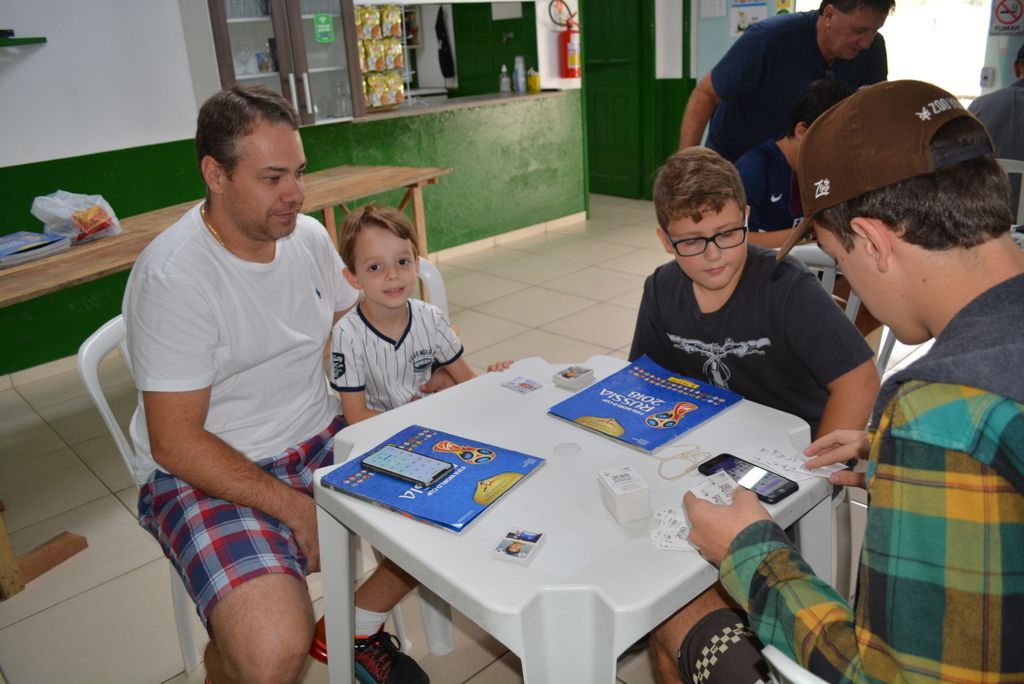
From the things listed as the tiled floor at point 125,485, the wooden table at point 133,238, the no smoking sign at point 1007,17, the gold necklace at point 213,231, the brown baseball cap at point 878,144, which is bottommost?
the tiled floor at point 125,485

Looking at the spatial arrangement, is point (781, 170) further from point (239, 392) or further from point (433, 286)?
point (239, 392)

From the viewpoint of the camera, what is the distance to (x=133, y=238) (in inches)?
119

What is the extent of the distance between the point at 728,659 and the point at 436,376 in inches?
42.2

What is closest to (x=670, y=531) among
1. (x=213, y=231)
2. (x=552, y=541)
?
(x=552, y=541)

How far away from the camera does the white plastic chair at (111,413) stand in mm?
1708

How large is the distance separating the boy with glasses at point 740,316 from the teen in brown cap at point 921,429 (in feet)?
1.88

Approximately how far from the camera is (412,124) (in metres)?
4.98

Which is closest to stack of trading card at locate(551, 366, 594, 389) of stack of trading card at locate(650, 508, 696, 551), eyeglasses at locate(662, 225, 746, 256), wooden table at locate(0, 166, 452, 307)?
eyeglasses at locate(662, 225, 746, 256)

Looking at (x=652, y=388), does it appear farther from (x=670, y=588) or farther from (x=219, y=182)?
(x=219, y=182)

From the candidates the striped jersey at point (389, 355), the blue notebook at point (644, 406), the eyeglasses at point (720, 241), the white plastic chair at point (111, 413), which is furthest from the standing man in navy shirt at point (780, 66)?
the white plastic chair at point (111, 413)

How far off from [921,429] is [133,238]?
2996 millimetres

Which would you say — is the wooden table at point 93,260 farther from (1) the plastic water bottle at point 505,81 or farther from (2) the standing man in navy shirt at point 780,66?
(1) the plastic water bottle at point 505,81

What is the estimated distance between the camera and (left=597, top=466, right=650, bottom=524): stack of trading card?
1070 millimetres

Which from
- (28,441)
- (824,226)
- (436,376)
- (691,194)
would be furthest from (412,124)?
(824,226)
